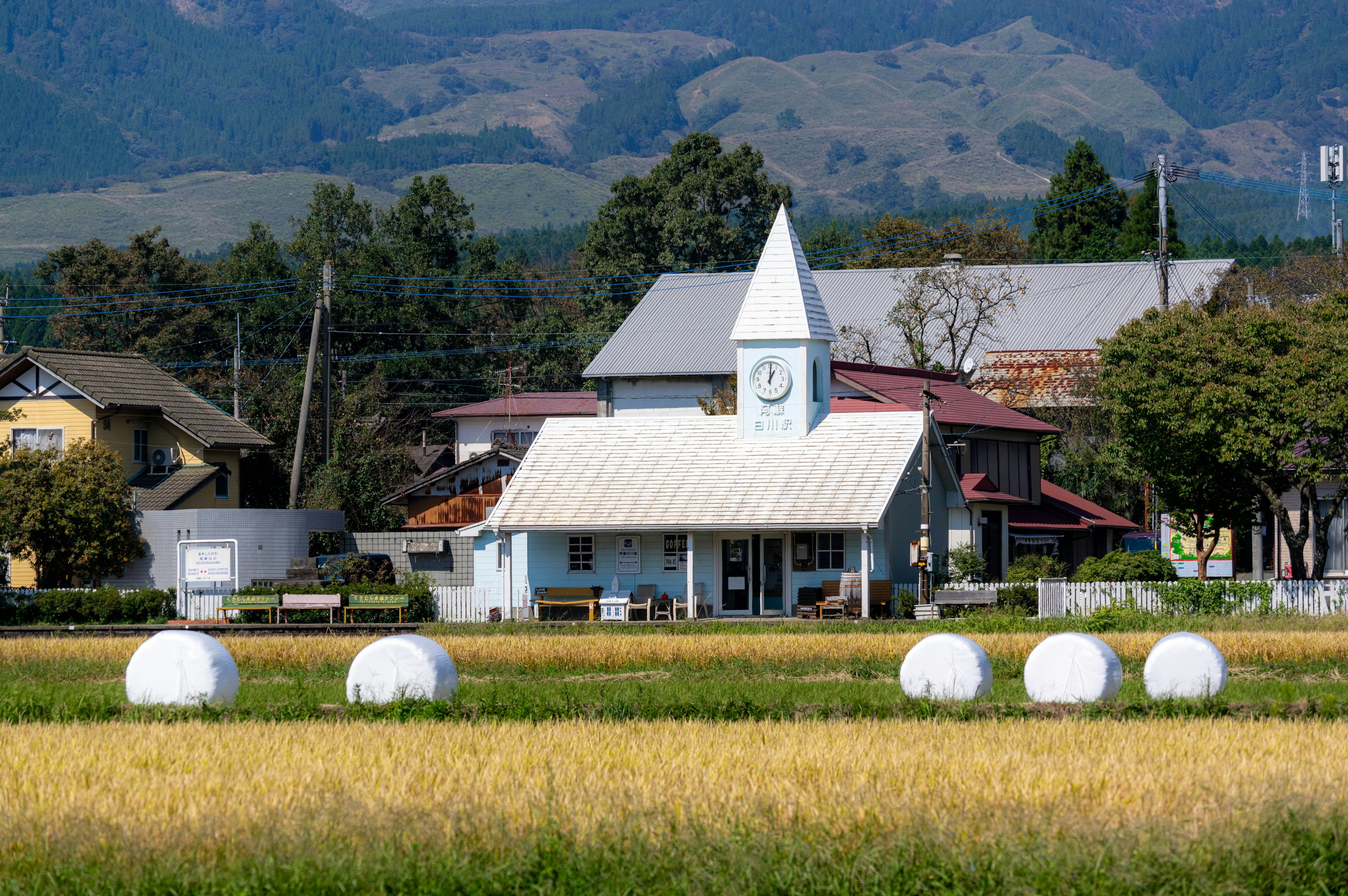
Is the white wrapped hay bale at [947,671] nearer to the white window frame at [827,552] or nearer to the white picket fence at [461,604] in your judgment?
the white window frame at [827,552]

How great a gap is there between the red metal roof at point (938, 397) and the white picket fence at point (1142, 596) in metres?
12.7

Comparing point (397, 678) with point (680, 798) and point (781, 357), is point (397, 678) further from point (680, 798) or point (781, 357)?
point (781, 357)

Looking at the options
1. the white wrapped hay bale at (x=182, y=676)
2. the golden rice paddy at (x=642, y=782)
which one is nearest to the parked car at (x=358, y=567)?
the white wrapped hay bale at (x=182, y=676)

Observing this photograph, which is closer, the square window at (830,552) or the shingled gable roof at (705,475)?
the shingled gable roof at (705,475)

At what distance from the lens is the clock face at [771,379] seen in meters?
41.8

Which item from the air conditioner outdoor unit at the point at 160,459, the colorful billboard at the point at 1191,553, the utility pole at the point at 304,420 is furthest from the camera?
the air conditioner outdoor unit at the point at 160,459

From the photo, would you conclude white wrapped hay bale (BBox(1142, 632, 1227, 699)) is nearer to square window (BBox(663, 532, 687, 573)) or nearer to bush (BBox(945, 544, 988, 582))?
bush (BBox(945, 544, 988, 582))

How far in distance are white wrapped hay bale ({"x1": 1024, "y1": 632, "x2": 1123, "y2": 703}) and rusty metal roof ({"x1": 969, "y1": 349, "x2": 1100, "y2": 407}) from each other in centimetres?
4247

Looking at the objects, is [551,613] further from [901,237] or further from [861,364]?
[901,237]

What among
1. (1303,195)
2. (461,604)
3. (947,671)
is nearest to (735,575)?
(461,604)

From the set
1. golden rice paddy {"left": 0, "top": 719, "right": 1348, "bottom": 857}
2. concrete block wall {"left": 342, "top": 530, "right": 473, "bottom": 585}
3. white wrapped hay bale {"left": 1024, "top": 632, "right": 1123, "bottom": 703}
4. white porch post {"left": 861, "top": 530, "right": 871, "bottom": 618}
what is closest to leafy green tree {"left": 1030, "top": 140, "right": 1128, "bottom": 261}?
concrete block wall {"left": 342, "top": 530, "right": 473, "bottom": 585}

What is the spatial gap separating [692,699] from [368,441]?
158ft

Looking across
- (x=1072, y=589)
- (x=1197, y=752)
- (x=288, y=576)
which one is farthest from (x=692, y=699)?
(x=288, y=576)

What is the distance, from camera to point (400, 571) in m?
45.9
